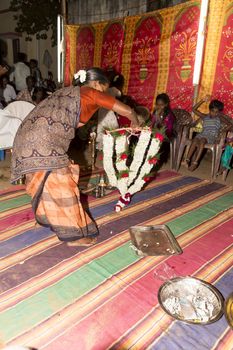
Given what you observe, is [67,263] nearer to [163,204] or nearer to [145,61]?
[163,204]

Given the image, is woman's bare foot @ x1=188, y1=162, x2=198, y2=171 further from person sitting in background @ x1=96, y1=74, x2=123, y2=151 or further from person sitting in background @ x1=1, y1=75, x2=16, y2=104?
person sitting in background @ x1=1, y1=75, x2=16, y2=104

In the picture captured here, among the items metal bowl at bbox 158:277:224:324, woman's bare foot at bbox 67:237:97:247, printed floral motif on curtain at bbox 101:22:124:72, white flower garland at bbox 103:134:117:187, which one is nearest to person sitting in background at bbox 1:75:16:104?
printed floral motif on curtain at bbox 101:22:124:72

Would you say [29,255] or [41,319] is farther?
[29,255]

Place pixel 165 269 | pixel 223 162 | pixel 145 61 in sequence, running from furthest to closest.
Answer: pixel 145 61
pixel 223 162
pixel 165 269

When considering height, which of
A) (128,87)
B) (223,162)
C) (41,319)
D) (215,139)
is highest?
(128,87)

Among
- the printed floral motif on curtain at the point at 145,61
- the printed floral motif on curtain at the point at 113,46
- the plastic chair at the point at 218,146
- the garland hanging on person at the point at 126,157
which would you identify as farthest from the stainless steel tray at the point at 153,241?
the printed floral motif on curtain at the point at 113,46

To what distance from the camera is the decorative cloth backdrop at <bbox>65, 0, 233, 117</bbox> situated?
505cm

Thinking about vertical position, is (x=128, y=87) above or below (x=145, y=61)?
below

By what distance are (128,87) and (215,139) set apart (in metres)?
2.65

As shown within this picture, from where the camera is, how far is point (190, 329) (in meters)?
1.91

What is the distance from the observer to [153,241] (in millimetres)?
2896

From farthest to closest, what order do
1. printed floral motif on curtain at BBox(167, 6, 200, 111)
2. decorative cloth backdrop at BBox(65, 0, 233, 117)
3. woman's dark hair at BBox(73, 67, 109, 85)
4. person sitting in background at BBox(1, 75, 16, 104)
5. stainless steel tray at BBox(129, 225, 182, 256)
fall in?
1. person sitting in background at BBox(1, 75, 16, 104)
2. printed floral motif on curtain at BBox(167, 6, 200, 111)
3. decorative cloth backdrop at BBox(65, 0, 233, 117)
4. stainless steel tray at BBox(129, 225, 182, 256)
5. woman's dark hair at BBox(73, 67, 109, 85)

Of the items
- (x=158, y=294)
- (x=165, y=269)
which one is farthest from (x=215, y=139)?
(x=158, y=294)

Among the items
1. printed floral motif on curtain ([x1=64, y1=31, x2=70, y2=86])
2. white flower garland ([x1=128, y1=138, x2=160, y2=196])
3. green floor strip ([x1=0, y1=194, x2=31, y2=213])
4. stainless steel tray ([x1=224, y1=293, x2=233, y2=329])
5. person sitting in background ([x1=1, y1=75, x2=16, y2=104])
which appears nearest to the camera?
stainless steel tray ([x1=224, y1=293, x2=233, y2=329])
